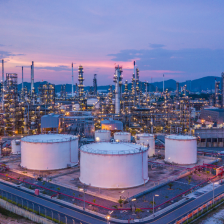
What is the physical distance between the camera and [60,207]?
1998cm

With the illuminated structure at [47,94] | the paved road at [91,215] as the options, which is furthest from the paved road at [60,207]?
the illuminated structure at [47,94]

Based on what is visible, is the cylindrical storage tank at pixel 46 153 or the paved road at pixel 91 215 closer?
the paved road at pixel 91 215

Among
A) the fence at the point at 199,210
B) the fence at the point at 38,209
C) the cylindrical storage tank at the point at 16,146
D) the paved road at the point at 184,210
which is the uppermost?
the cylindrical storage tank at the point at 16,146

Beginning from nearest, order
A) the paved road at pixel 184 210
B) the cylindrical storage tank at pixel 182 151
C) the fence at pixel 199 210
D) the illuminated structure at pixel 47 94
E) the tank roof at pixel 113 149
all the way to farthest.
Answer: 1. the fence at pixel 199 210
2. the paved road at pixel 184 210
3. the tank roof at pixel 113 149
4. the cylindrical storage tank at pixel 182 151
5. the illuminated structure at pixel 47 94

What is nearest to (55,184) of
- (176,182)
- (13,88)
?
(176,182)

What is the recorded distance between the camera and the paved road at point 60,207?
17859 millimetres

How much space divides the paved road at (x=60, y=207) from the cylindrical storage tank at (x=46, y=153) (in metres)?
6.24

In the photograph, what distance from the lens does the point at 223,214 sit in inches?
740

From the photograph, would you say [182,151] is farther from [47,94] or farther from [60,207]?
[47,94]

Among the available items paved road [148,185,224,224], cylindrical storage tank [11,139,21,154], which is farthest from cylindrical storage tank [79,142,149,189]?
cylindrical storage tank [11,139,21,154]

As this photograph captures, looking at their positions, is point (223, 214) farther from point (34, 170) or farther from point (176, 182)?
point (34, 170)

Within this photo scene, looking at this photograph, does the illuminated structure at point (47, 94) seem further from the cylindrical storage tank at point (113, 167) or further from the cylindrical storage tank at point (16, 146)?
the cylindrical storage tank at point (113, 167)

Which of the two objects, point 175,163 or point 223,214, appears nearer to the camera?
point 223,214

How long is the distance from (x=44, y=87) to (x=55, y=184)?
42388mm
